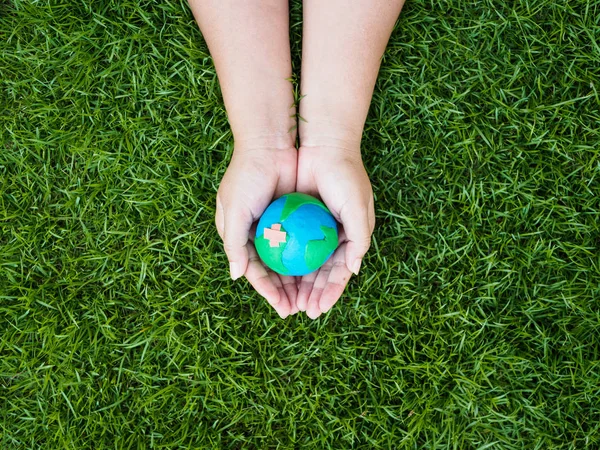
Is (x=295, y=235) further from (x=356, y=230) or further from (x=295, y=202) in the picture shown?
(x=356, y=230)

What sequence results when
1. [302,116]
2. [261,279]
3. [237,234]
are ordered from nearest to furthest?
[237,234] → [261,279] → [302,116]

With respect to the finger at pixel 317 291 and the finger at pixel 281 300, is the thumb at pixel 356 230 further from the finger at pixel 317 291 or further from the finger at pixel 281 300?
the finger at pixel 281 300

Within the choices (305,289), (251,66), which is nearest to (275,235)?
(305,289)

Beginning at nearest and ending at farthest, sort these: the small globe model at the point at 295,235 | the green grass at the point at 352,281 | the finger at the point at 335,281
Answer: the small globe model at the point at 295,235
the finger at the point at 335,281
the green grass at the point at 352,281

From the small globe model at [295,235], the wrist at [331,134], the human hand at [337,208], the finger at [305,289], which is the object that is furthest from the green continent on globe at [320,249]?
the wrist at [331,134]

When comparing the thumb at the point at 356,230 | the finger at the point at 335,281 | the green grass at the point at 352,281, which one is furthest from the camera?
the green grass at the point at 352,281

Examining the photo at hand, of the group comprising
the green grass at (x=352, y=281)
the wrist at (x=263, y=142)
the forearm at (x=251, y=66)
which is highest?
the forearm at (x=251, y=66)
